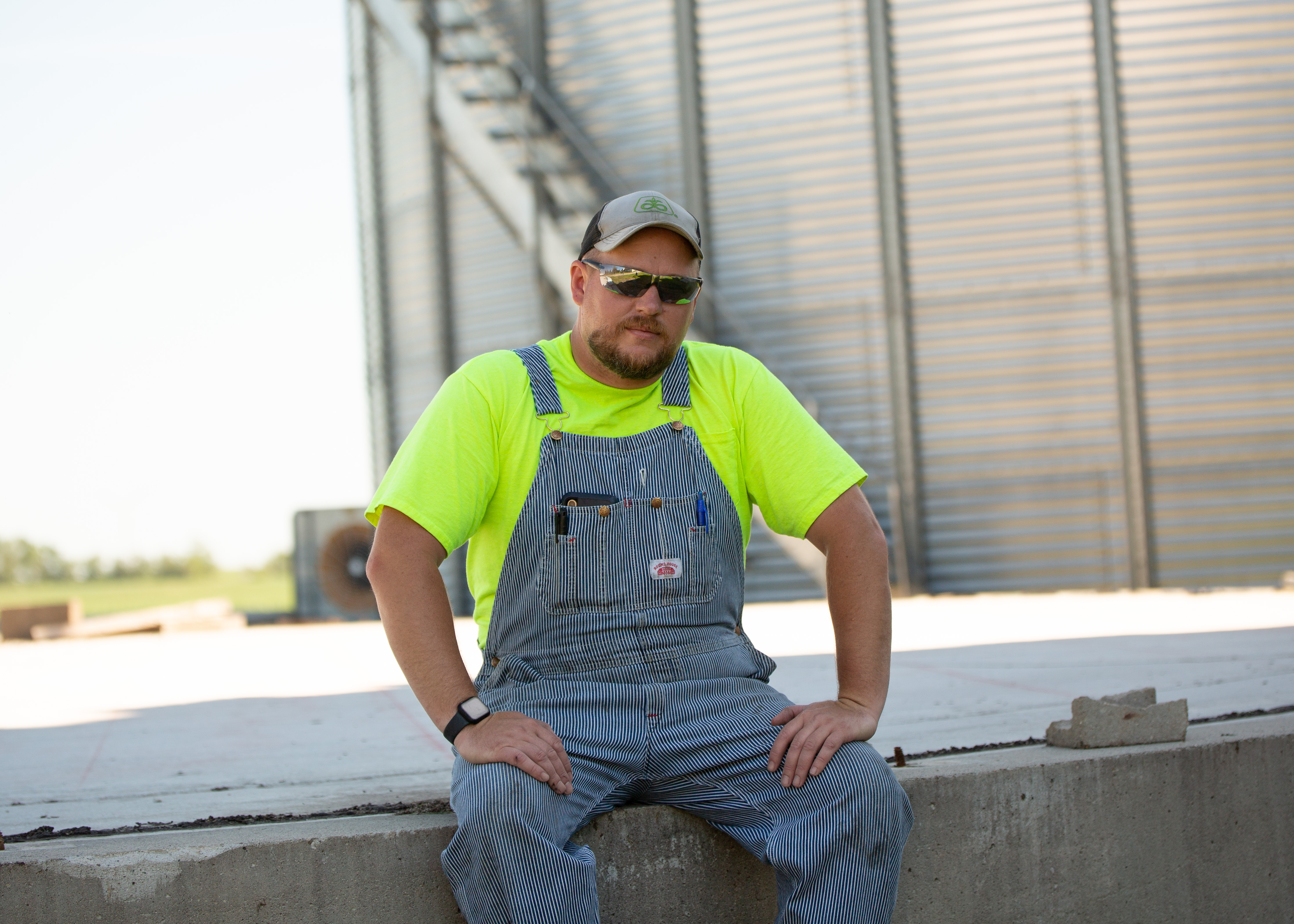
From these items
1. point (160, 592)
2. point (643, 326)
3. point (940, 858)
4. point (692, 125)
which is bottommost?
point (160, 592)

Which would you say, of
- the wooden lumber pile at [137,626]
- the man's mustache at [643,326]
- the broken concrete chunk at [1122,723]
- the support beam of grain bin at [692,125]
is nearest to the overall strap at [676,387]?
the man's mustache at [643,326]

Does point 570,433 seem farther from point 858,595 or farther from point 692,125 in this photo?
point 692,125

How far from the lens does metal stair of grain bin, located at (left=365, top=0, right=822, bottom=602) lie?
1128 cm

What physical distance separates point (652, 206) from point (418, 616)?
1097 mm

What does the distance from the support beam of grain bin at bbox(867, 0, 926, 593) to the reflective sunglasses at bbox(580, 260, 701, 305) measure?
27.7 ft

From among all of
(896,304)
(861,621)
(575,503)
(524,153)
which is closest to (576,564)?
(575,503)

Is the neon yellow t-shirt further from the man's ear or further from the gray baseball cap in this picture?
the gray baseball cap

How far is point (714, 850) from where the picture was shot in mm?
2791

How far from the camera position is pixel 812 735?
8.18 feet

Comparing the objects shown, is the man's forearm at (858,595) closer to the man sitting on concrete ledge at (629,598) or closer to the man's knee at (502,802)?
the man sitting on concrete ledge at (629,598)

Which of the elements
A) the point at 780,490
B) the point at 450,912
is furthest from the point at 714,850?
the point at 780,490

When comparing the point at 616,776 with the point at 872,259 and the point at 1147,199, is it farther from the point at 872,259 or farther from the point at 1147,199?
the point at 1147,199

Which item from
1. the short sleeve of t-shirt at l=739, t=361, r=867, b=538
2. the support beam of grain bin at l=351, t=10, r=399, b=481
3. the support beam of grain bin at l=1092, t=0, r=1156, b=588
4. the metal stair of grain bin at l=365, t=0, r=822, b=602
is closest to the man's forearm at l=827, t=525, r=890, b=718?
the short sleeve of t-shirt at l=739, t=361, r=867, b=538

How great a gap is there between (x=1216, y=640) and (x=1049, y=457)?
4.84m
